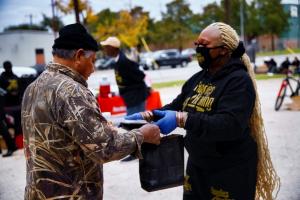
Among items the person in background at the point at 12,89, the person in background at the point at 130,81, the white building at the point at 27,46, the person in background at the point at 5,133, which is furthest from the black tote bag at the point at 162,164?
the white building at the point at 27,46

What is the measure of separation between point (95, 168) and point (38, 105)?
18.3 inches

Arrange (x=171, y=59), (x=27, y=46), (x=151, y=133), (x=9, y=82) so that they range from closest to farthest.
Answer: (x=151, y=133)
(x=9, y=82)
(x=27, y=46)
(x=171, y=59)

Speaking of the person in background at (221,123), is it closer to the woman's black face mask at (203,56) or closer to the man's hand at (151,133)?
the woman's black face mask at (203,56)

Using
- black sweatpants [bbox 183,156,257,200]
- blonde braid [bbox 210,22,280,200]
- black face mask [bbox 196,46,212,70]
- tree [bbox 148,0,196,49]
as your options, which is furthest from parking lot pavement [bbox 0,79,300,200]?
tree [bbox 148,0,196,49]

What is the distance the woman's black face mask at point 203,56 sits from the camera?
9.23 ft

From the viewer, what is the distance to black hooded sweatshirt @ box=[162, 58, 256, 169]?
2510 mm

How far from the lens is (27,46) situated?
36031 millimetres

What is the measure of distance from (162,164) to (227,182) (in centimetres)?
45

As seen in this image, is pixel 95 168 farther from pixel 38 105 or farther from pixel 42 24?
pixel 42 24

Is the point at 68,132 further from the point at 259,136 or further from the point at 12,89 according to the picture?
the point at 12,89

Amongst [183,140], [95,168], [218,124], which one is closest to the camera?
[95,168]

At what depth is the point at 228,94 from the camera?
8.42 feet

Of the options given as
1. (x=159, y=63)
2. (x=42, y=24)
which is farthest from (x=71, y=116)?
(x=42, y=24)

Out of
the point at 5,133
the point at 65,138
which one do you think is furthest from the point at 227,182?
the point at 5,133
